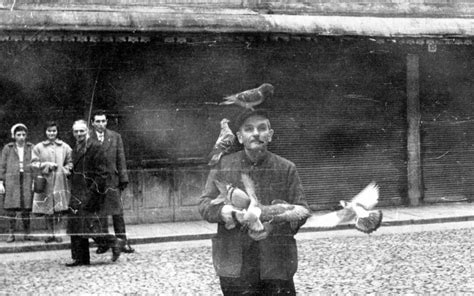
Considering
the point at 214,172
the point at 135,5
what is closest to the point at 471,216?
the point at 135,5

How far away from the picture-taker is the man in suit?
9.02 metres

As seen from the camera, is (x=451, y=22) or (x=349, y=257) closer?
(x=349, y=257)

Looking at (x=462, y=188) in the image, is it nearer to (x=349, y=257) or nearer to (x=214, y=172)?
(x=349, y=257)

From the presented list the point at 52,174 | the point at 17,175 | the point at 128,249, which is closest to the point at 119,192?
the point at 128,249

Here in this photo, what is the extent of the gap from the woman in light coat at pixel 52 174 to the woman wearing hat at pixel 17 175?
0.67ft

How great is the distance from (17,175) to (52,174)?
0.60 metres

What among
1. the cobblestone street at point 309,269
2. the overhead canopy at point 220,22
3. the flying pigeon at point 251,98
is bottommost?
the cobblestone street at point 309,269

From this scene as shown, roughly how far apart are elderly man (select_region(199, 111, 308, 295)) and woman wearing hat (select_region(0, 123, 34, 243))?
24.4 ft

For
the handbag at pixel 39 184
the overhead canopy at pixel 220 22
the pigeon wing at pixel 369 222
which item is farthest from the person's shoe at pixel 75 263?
the pigeon wing at pixel 369 222

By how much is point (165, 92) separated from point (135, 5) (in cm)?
160

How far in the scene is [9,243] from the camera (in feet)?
35.4

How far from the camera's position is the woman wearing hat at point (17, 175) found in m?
10.9

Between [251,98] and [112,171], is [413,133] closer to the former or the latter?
[112,171]

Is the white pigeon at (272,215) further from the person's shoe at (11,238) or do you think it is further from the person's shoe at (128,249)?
the person's shoe at (11,238)
